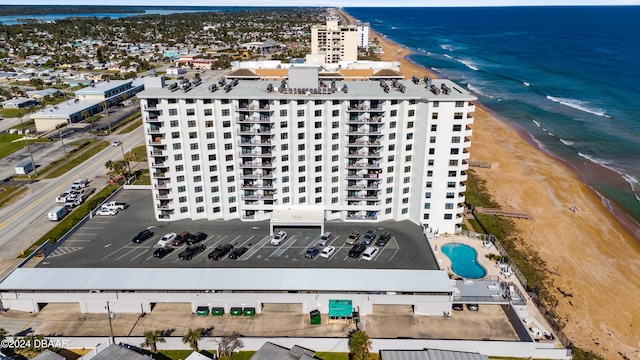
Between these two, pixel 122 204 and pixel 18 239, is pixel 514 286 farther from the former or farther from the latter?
pixel 18 239

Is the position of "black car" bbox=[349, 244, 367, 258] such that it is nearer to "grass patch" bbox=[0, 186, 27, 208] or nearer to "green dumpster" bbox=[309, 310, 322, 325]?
"green dumpster" bbox=[309, 310, 322, 325]

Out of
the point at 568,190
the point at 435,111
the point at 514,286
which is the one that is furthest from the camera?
the point at 568,190

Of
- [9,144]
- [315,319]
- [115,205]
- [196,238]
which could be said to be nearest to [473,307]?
[315,319]

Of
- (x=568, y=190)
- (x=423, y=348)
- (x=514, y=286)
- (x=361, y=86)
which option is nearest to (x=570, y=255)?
(x=514, y=286)

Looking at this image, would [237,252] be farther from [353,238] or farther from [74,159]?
[74,159]

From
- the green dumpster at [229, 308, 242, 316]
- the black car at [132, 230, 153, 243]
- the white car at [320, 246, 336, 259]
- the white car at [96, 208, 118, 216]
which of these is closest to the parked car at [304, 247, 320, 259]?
the white car at [320, 246, 336, 259]

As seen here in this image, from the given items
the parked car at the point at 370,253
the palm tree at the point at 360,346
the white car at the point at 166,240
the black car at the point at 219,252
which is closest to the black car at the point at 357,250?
the parked car at the point at 370,253
